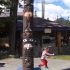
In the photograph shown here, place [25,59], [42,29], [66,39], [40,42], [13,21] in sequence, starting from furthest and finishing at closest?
[66,39], [40,42], [42,29], [13,21], [25,59]

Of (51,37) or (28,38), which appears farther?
(51,37)

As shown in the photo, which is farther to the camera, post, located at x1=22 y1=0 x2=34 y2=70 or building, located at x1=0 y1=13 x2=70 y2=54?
building, located at x1=0 y1=13 x2=70 y2=54

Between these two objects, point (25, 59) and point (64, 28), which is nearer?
point (25, 59)

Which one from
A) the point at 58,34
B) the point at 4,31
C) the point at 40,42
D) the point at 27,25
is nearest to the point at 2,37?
the point at 4,31

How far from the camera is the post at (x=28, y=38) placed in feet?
20.1

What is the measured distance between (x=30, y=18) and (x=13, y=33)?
1381 cm

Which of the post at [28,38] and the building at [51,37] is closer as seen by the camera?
the post at [28,38]

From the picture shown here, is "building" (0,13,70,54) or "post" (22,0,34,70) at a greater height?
Answer: "post" (22,0,34,70)

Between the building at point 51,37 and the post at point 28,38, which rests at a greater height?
the post at point 28,38

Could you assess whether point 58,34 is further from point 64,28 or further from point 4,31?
point 4,31

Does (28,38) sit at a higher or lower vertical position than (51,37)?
higher

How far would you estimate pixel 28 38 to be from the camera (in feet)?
20.2

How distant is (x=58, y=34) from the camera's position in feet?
74.4

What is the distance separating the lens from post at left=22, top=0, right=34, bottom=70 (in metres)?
6.14
